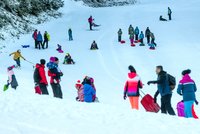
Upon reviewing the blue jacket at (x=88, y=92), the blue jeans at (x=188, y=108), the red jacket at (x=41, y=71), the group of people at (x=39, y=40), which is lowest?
the blue jeans at (x=188, y=108)

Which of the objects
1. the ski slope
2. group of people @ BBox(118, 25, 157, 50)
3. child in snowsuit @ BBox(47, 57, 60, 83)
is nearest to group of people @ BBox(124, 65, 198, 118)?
the ski slope

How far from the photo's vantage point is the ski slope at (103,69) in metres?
8.01

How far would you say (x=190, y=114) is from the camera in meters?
10.6

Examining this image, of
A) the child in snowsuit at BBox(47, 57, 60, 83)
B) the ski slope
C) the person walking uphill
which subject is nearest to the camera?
the ski slope

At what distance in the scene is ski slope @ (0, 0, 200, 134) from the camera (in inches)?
315

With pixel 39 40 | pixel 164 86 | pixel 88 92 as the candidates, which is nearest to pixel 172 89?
pixel 164 86

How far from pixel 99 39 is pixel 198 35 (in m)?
7.82

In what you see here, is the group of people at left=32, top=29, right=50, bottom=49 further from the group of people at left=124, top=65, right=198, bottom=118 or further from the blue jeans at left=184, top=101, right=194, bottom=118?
the blue jeans at left=184, top=101, right=194, bottom=118

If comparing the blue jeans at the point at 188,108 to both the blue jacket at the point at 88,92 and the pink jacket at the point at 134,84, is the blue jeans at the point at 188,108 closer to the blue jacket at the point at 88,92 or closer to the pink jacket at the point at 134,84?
the pink jacket at the point at 134,84

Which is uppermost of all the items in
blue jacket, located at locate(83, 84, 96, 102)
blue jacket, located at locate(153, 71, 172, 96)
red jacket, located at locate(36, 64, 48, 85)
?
red jacket, located at locate(36, 64, 48, 85)

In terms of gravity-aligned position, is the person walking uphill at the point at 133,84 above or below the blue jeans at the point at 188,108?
above

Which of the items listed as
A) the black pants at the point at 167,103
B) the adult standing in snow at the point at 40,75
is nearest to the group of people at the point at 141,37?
the adult standing in snow at the point at 40,75

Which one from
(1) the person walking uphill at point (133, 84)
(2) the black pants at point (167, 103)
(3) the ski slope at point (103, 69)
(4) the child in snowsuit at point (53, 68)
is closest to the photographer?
(3) the ski slope at point (103, 69)

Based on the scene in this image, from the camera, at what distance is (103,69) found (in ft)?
76.2
